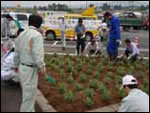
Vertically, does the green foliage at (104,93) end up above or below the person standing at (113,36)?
below

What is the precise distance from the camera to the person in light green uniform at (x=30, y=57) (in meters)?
5.96

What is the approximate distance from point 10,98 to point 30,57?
235 cm

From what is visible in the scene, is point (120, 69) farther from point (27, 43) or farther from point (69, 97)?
point (27, 43)

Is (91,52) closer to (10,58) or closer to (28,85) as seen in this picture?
(10,58)

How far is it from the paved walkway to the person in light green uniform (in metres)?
1.27

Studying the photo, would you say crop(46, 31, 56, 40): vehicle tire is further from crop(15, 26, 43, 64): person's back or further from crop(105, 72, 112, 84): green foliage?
crop(15, 26, 43, 64): person's back

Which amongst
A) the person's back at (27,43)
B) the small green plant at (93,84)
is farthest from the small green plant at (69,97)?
the person's back at (27,43)

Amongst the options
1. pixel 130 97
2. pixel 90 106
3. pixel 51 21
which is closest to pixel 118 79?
pixel 90 106

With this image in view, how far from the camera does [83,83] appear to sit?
368 inches

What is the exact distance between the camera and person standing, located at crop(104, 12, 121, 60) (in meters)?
11.7

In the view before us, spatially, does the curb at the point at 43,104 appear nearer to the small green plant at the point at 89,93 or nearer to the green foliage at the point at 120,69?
the small green plant at the point at 89,93

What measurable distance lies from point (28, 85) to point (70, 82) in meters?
3.19

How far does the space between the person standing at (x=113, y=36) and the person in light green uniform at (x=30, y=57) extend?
5.58m

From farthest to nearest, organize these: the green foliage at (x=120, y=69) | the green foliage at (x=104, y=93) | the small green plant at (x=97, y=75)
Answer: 1. the green foliage at (x=120, y=69)
2. the small green plant at (x=97, y=75)
3. the green foliage at (x=104, y=93)
